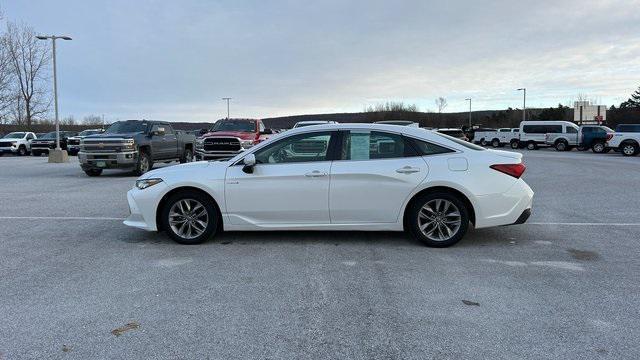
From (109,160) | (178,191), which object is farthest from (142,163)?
(178,191)

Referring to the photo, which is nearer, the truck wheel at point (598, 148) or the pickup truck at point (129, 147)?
the pickup truck at point (129, 147)

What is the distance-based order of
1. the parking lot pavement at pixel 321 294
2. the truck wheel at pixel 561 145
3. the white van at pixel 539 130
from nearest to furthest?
the parking lot pavement at pixel 321 294
the truck wheel at pixel 561 145
the white van at pixel 539 130

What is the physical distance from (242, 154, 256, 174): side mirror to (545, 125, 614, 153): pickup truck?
33151 millimetres

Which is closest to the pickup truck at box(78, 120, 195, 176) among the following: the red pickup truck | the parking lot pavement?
the red pickup truck

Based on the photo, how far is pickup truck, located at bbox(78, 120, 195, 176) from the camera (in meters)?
16.5

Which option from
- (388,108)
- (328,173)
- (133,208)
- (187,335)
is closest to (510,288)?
(328,173)

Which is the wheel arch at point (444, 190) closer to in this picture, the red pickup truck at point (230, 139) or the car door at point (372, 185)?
the car door at point (372, 185)

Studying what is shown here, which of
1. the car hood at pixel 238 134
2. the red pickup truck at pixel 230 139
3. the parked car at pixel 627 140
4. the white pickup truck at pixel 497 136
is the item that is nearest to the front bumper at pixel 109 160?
the red pickup truck at pixel 230 139

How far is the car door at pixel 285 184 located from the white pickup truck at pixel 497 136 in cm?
4452

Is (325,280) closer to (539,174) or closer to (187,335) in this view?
(187,335)

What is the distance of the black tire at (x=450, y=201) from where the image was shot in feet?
21.3

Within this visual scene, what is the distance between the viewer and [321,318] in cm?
423

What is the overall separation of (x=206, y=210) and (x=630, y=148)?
107ft

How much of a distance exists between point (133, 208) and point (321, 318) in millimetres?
3689
